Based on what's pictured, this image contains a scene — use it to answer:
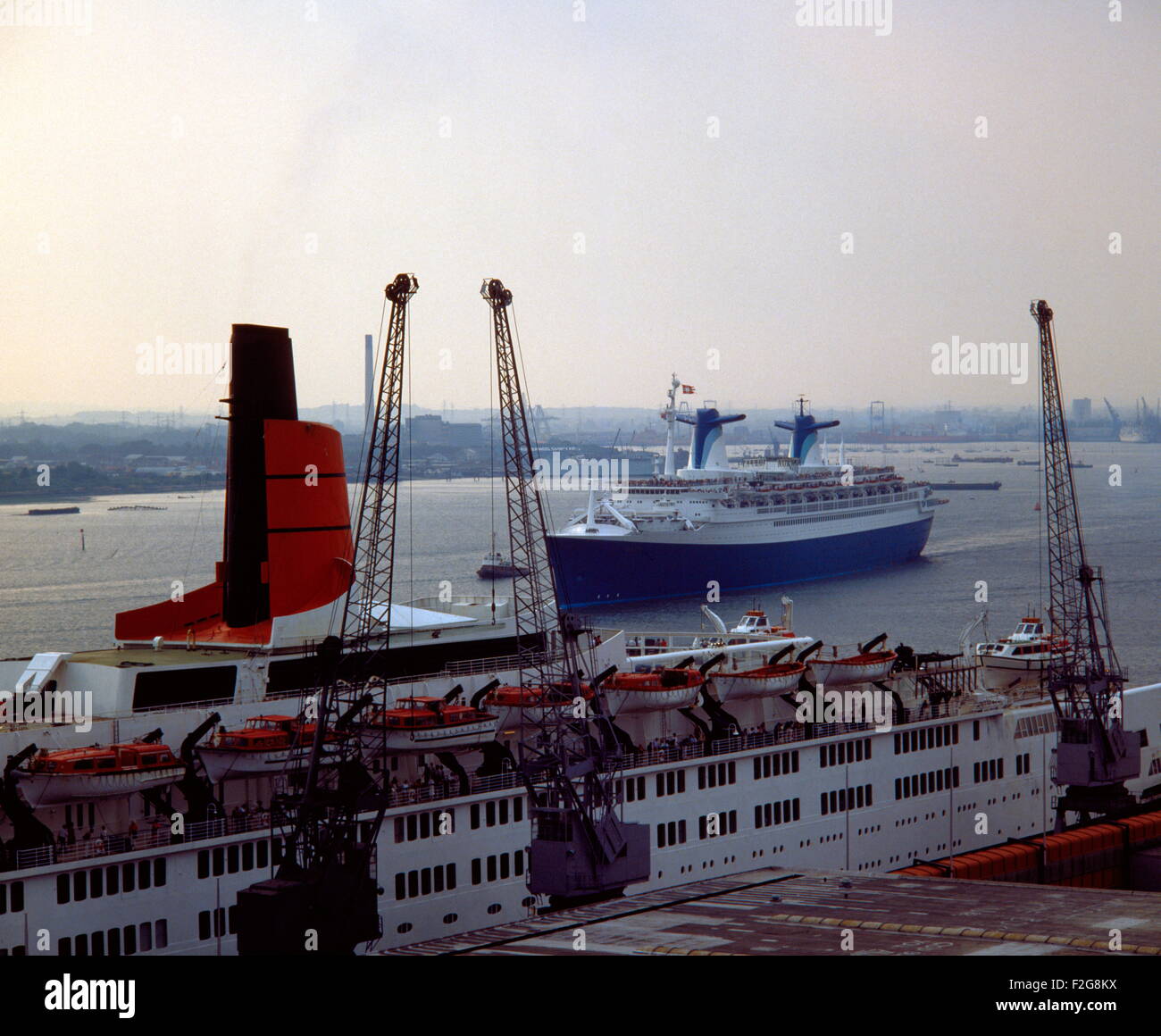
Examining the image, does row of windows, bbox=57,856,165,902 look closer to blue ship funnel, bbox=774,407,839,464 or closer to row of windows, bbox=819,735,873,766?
row of windows, bbox=819,735,873,766

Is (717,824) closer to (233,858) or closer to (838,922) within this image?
(838,922)

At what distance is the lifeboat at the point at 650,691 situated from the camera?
26859 millimetres

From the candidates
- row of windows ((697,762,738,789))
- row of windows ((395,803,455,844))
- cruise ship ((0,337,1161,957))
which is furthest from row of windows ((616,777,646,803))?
row of windows ((395,803,455,844))

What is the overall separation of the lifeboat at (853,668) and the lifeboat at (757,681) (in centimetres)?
135

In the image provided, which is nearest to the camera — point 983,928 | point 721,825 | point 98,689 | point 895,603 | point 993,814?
point 983,928

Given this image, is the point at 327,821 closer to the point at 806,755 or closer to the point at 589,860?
the point at 589,860

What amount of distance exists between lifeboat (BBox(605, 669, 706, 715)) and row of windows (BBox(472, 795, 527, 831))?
9.53 feet

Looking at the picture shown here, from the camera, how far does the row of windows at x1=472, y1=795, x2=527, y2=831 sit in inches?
926

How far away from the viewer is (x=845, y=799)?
29.4 m

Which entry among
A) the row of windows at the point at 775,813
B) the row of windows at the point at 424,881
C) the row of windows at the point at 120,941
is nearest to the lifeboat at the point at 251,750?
the row of windows at the point at 424,881

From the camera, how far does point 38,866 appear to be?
1834 centimetres
